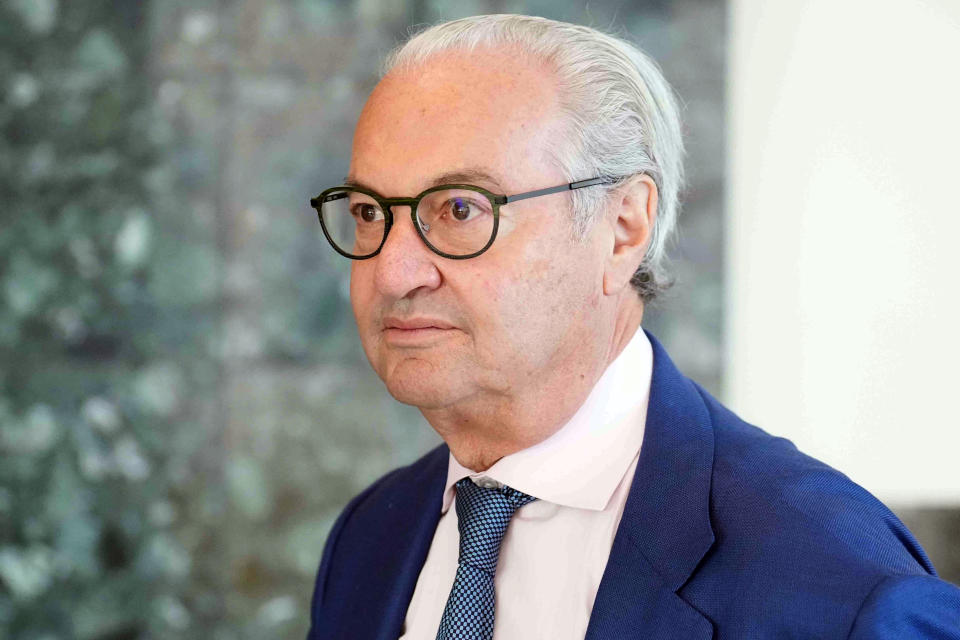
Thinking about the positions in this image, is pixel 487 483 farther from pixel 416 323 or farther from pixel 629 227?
pixel 629 227

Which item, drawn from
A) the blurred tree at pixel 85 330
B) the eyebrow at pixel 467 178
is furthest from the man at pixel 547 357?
the blurred tree at pixel 85 330

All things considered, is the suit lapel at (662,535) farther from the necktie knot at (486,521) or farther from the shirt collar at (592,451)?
the necktie knot at (486,521)

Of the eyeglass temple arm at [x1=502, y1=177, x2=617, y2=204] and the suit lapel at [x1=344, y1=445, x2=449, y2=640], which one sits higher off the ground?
the eyeglass temple arm at [x1=502, y1=177, x2=617, y2=204]

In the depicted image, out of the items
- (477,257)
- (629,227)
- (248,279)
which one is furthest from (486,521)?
(248,279)

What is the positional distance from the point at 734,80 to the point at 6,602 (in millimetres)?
3068

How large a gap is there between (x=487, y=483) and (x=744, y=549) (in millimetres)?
440

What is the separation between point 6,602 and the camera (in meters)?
3.32

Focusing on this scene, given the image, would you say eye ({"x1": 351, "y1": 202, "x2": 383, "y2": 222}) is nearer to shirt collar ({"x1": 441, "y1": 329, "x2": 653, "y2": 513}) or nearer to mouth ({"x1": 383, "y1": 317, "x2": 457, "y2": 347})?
mouth ({"x1": 383, "y1": 317, "x2": 457, "y2": 347})

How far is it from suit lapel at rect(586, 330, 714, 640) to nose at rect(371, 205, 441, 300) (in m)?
0.40

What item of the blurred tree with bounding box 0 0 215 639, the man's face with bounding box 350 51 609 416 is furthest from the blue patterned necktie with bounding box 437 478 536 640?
the blurred tree with bounding box 0 0 215 639

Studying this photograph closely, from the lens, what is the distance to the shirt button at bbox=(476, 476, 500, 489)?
1.57m

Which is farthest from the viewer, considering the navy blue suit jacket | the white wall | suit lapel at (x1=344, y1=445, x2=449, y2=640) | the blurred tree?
the white wall

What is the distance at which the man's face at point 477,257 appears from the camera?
Answer: 144cm

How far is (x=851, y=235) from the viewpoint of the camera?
3.60 m
